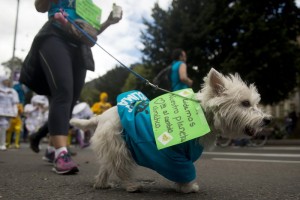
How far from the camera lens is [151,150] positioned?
290 cm

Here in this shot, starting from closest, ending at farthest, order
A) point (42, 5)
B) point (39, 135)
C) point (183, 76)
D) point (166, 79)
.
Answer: point (42, 5) < point (39, 135) < point (183, 76) < point (166, 79)

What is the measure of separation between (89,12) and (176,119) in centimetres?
188

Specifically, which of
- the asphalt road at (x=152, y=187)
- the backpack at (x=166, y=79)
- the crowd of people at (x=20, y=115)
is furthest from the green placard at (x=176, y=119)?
the backpack at (x=166, y=79)

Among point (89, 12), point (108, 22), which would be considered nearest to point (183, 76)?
point (108, 22)

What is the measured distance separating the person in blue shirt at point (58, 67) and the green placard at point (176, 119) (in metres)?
1.27

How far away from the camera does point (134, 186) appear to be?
117 inches

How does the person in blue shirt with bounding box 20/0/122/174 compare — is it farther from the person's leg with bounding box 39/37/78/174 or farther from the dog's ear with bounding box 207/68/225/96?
the dog's ear with bounding box 207/68/225/96

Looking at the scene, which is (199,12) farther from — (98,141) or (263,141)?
(98,141)

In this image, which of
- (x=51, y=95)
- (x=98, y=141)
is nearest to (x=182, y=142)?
(x=98, y=141)

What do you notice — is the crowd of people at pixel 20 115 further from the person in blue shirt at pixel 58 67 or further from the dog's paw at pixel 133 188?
the dog's paw at pixel 133 188

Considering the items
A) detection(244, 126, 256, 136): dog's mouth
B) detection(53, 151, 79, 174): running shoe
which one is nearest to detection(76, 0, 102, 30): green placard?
detection(53, 151, 79, 174): running shoe

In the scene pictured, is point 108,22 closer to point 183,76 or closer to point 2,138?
point 183,76

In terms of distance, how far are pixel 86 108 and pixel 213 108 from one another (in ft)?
31.8

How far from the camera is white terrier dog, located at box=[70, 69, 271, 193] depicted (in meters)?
2.86
